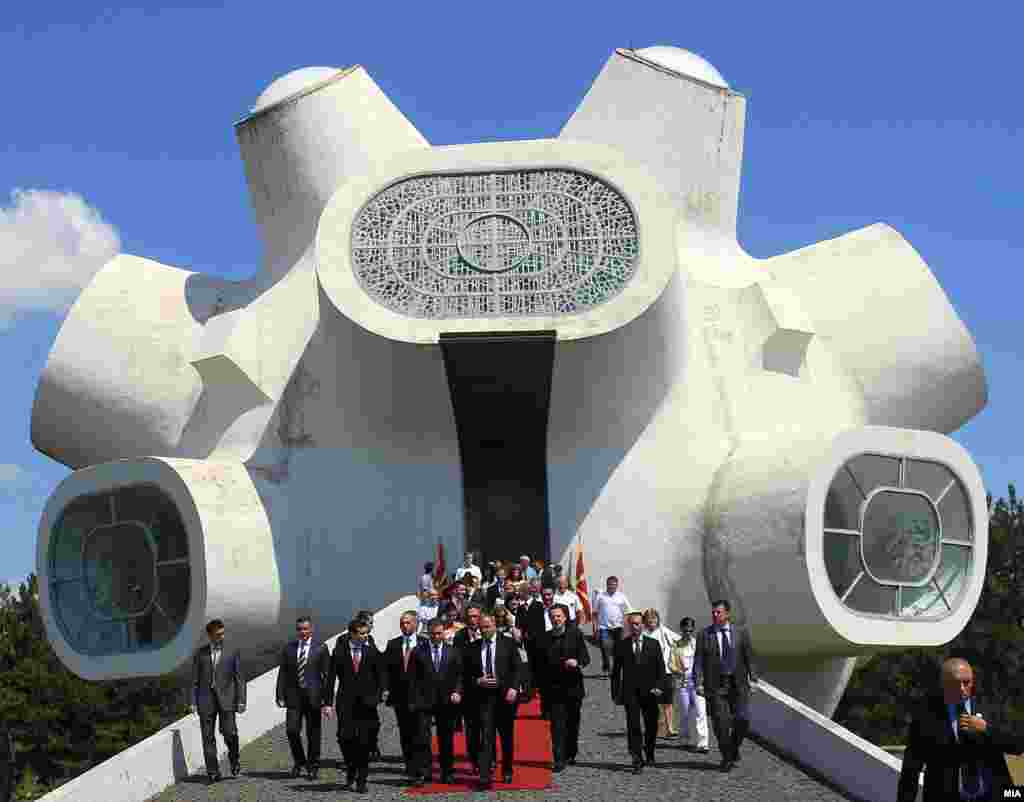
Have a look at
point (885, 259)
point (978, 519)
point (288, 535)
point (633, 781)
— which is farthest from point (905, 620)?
point (633, 781)

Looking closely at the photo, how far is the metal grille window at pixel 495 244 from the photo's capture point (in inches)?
924

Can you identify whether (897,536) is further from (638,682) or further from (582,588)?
(638,682)

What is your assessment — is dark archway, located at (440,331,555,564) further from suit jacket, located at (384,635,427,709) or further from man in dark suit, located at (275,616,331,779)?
suit jacket, located at (384,635,427,709)

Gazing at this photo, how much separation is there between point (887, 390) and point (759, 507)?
180 inches

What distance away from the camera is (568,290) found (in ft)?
76.9

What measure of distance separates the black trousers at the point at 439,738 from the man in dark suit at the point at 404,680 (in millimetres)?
49

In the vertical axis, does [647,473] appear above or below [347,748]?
above

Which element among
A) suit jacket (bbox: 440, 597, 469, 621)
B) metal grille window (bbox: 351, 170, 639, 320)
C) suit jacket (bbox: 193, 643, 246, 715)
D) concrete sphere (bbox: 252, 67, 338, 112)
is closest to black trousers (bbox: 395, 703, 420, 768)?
suit jacket (bbox: 193, 643, 246, 715)

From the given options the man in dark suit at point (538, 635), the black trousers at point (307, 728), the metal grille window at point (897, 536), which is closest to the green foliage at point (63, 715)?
the metal grille window at point (897, 536)

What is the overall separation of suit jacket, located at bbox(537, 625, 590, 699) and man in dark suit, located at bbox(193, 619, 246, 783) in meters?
2.62

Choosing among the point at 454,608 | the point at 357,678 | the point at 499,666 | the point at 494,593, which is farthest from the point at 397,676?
the point at 494,593

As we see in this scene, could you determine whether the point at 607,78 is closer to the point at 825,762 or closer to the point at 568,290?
the point at 568,290

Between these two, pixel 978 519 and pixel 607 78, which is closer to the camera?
pixel 978 519

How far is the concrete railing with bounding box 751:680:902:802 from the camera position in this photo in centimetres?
1248
